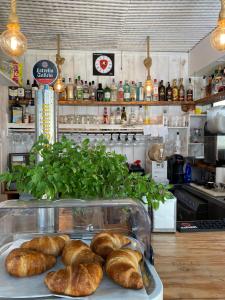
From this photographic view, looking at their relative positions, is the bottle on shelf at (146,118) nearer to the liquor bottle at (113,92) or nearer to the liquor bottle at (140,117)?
the liquor bottle at (140,117)

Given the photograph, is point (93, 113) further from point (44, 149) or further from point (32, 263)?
point (32, 263)

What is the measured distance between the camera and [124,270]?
0.73 m

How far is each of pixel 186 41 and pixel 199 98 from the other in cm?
85

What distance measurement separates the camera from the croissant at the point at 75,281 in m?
0.68

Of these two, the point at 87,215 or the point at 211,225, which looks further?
the point at 211,225

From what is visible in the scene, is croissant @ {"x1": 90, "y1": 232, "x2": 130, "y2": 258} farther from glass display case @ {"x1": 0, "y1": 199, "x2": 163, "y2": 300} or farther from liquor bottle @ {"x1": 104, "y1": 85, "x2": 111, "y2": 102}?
liquor bottle @ {"x1": 104, "y1": 85, "x2": 111, "y2": 102}

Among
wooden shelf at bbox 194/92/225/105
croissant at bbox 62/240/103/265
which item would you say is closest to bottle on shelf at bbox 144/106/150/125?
wooden shelf at bbox 194/92/225/105

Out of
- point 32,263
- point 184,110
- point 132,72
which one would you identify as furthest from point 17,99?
point 32,263

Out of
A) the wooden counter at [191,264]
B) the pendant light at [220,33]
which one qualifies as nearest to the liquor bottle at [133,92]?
the pendant light at [220,33]

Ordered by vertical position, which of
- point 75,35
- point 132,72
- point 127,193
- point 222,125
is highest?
point 75,35

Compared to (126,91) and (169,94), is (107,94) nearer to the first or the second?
(126,91)

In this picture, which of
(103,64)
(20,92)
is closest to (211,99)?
(103,64)

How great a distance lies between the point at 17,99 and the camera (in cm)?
431

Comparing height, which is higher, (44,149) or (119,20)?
(119,20)
